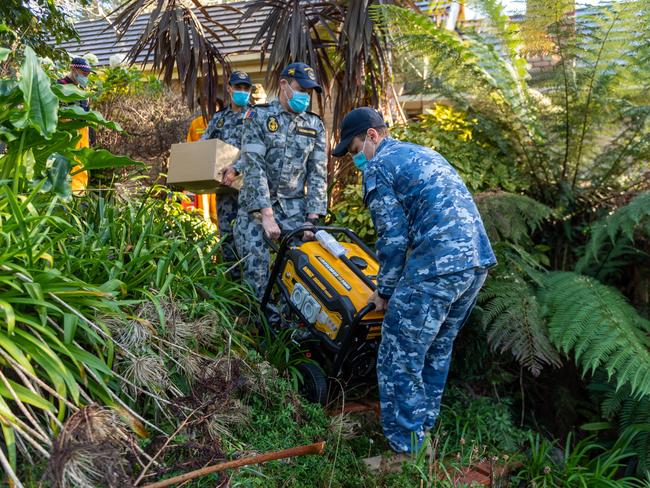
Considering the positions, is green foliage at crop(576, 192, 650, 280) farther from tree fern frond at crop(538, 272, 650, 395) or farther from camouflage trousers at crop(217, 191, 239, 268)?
camouflage trousers at crop(217, 191, 239, 268)

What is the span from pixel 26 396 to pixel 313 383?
1.61 metres

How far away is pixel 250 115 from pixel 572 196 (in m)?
2.58

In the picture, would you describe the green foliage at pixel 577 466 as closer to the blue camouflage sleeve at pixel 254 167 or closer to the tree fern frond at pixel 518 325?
the tree fern frond at pixel 518 325

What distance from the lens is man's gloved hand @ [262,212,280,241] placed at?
4.23 m

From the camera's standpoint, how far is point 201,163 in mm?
4727

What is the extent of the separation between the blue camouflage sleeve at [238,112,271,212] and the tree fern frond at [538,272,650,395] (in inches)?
78.9

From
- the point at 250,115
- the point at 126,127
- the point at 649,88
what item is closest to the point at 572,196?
the point at 649,88

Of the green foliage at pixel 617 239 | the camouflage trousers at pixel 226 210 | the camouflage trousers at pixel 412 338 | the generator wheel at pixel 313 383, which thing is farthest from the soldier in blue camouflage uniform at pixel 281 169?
the green foliage at pixel 617 239

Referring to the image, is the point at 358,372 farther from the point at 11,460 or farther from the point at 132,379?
the point at 11,460

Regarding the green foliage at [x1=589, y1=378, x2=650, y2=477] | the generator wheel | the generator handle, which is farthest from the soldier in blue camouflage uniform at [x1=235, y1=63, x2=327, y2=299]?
the green foliage at [x1=589, y1=378, x2=650, y2=477]

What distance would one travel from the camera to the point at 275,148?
4578 mm

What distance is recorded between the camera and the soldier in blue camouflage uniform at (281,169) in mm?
4430

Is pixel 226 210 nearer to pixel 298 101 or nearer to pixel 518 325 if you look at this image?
pixel 298 101

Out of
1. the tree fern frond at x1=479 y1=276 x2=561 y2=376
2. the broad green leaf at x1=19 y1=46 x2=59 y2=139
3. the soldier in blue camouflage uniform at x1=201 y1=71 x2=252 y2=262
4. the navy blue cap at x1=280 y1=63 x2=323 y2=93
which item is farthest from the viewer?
the soldier in blue camouflage uniform at x1=201 y1=71 x2=252 y2=262
